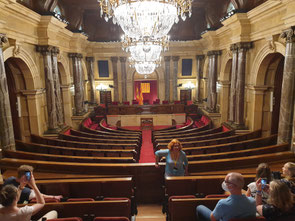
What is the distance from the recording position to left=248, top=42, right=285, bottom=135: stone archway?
8383 millimetres

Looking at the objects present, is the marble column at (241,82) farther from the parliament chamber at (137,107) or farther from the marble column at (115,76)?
the marble column at (115,76)

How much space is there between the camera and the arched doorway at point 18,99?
8461mm

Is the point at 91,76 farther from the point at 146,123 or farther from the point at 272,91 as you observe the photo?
the point at 272,91

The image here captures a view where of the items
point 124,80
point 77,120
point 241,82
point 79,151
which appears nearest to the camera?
point 79,151

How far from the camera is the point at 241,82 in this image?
9203 millimetres

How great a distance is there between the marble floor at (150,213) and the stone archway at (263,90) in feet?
20.7

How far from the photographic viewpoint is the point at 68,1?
11891 mm

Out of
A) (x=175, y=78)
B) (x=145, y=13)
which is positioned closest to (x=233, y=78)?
(x=145, y=13)

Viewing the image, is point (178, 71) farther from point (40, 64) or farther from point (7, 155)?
point (7, 155)

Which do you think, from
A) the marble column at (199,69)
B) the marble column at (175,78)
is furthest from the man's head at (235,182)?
the marble column at (175,78)

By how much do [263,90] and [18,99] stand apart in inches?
379

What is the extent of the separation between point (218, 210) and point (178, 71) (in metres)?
15.3

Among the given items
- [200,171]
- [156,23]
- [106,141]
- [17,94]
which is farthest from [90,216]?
[17,94]

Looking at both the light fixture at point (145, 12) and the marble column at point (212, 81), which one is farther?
the marble column at point (212, 81)
